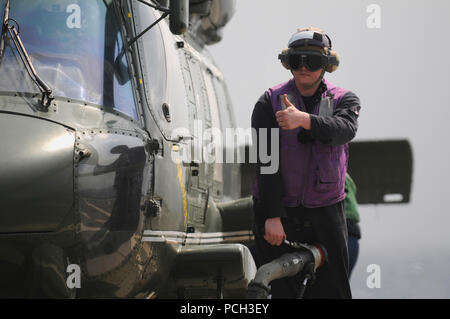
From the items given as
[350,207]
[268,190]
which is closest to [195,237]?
[350,207]

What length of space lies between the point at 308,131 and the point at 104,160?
52.5 inches

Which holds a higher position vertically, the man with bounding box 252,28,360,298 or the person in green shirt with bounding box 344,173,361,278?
the man with bounding box 252,28,360,298

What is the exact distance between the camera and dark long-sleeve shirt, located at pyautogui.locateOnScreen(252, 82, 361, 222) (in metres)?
4.23

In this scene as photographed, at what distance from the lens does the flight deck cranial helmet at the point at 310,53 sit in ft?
14.6

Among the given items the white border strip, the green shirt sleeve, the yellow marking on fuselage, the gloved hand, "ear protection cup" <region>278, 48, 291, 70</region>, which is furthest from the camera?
the green shirt sleeve

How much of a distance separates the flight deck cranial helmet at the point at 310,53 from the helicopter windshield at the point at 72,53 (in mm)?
1447

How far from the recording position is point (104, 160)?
500 cm

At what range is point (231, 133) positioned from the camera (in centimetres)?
838

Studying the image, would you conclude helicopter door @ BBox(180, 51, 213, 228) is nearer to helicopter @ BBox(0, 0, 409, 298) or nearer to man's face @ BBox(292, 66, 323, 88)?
helicopter @ BBox(0, 0, 409, 298)

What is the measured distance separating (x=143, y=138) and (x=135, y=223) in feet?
1.91

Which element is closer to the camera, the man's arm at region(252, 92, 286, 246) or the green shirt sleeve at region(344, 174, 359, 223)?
the man's arm at region(252, 92, 286, 246)

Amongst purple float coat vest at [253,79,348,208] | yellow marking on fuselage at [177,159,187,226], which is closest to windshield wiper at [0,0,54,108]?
yellow marking on fuselage at [177,159,187,226]
